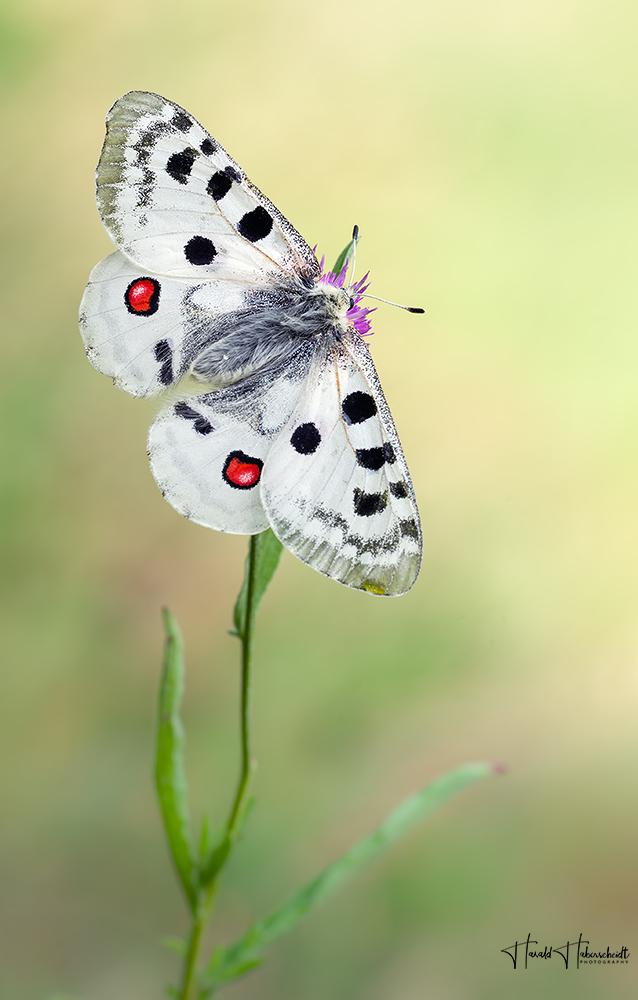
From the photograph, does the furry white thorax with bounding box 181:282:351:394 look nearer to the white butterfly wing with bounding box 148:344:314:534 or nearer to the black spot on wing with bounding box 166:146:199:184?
the white butterfly wing with bounding box 148:344:314:534

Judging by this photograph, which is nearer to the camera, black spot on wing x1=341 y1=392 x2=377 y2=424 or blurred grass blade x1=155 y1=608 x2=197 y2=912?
black spot on wing x1=341 y1=392 x2=377 y2=424

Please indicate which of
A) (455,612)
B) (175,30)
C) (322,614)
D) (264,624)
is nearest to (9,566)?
(264,624)

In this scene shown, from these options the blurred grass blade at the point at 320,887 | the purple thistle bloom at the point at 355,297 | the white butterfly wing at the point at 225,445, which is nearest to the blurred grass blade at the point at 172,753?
the blurred grass blade at the point at 320,887

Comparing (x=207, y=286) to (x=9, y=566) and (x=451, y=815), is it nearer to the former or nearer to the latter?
(x=9, y=566)

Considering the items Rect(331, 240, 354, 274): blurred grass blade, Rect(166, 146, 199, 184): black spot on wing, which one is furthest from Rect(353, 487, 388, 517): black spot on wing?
Rect(166, 146, 199, 184): black spot on wing

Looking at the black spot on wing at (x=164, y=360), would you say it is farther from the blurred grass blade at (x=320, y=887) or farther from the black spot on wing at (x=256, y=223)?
the blurred grass blade at (x=320, y=887)
